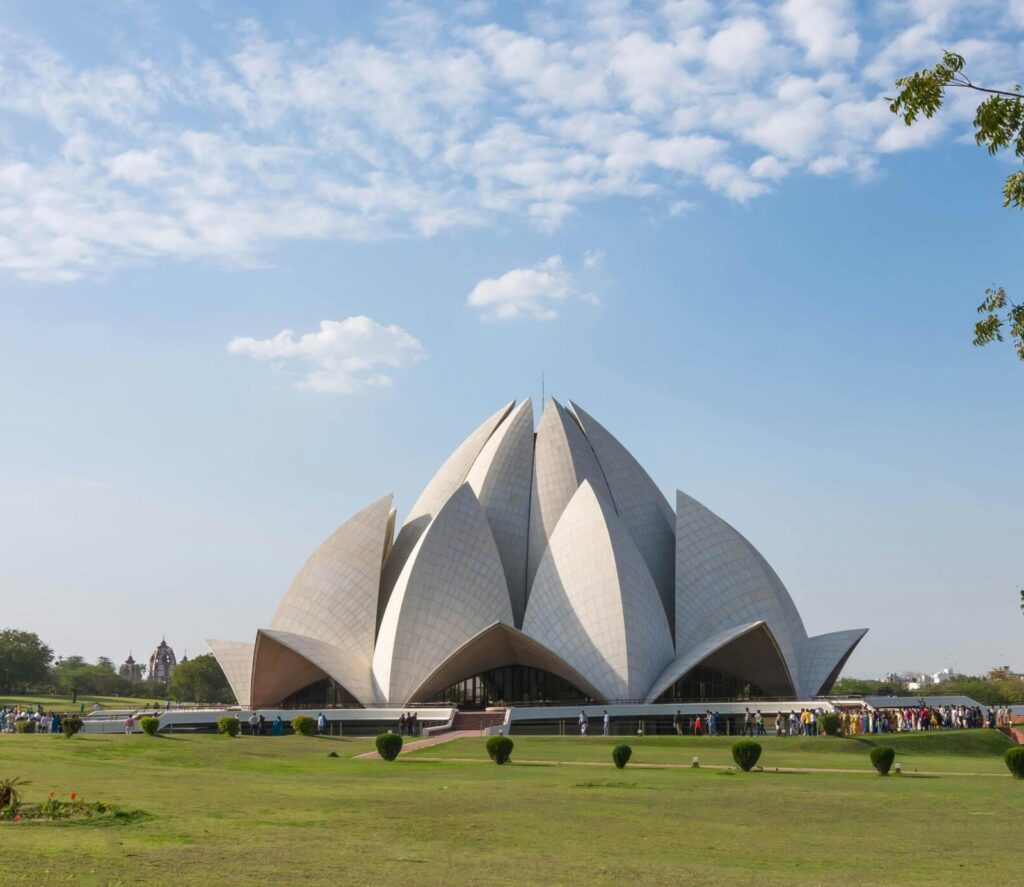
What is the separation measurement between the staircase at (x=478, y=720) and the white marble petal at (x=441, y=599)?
5.12 metres

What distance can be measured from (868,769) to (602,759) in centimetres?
577

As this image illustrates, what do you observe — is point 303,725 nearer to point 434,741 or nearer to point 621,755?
point 434,741

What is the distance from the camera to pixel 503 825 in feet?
39.5

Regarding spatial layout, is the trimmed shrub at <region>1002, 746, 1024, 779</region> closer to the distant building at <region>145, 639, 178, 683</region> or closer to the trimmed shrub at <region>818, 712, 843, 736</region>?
the trimmed shrub at <region>818, 712, 843, 736</region>

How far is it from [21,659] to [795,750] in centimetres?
6729

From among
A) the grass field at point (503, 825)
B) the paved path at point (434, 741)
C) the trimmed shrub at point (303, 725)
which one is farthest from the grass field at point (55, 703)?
the grass field at point (503, 825)

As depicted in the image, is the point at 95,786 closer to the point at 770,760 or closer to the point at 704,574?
the point at 770,760

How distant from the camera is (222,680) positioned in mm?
82375

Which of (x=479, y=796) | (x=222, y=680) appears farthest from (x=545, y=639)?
(x=222, y=680)

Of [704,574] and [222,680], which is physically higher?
[704,574]

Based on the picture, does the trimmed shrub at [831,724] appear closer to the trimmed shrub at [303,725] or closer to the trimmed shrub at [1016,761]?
the trimmed shrub at [1016,761]

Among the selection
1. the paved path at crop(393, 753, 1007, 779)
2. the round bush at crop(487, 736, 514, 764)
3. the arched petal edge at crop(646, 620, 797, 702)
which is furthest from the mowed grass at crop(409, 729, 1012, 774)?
the arched petal edge at crop(646, 620, 797, 702)

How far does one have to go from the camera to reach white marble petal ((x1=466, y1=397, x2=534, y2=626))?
148ft

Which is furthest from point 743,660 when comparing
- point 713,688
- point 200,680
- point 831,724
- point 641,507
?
point 200,680
